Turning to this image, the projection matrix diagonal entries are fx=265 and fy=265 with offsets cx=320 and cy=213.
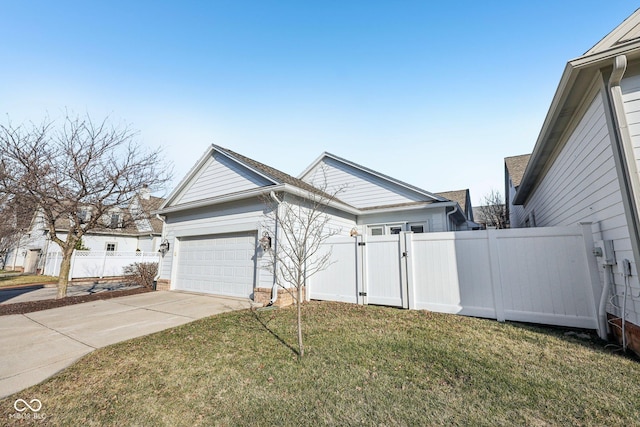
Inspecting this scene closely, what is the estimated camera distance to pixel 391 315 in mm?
6012

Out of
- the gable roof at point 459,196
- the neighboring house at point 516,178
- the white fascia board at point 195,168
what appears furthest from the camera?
the gable roof at point 459,196

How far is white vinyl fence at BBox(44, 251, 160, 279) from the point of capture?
15.1 metres

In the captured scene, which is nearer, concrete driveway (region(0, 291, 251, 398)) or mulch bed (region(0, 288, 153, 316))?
concrete driveway (region(0, 291, 251, 398))

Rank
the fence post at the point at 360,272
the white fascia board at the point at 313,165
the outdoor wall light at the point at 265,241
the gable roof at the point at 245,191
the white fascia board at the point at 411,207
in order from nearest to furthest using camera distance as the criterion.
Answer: the fence post at the point at 360,272
the outdoor wall light at the point at 265,241
the gable roof at the point at 245,191
the white fascia board at the point at 411,207
the white fascia board at the point at 313,165

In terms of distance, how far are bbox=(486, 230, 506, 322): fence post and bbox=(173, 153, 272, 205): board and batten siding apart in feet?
20.0

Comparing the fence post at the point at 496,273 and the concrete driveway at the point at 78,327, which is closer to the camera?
the concrete driveway at the point at 78,327

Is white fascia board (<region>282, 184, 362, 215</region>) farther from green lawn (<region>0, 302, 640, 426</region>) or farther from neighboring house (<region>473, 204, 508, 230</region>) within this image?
neighboring house (<region>473, 204, 508, 230</region>)

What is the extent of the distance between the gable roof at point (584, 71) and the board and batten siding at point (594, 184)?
9.6 inches

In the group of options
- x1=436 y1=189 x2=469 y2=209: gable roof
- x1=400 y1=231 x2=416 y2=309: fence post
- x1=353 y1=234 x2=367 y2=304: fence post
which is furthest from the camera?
x1=436 y1=189 x2=469 y2=209: gable roof

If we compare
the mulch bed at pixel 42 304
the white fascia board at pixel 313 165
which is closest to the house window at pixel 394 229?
the white fascia board at pixel 313 165

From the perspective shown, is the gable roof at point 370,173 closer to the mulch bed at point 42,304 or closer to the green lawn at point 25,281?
the mulch bed at point 42,304

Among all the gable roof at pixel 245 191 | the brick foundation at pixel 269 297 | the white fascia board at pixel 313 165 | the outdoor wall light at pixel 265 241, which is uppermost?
the white fascia board at pixel 313 165

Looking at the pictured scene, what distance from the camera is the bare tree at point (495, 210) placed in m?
19.0

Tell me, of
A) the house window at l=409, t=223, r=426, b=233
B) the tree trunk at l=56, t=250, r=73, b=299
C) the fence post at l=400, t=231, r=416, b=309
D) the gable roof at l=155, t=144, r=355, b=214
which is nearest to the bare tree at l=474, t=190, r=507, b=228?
the house window at l=409, t=223, r=426, b=233
